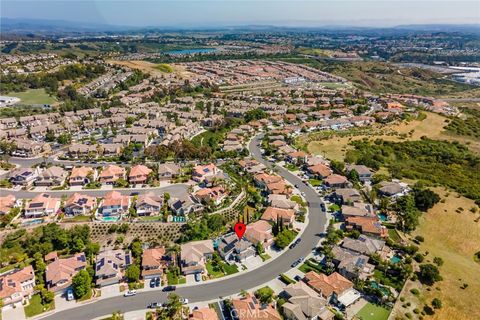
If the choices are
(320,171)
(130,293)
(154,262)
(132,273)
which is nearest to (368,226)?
(320,171)

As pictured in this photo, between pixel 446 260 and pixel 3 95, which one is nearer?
pixel 446 260

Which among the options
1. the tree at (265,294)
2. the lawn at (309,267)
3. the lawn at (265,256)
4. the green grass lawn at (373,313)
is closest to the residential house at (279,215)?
the lawn at (265,256)

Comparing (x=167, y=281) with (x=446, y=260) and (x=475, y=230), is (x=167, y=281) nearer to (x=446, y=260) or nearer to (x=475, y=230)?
(x=446, y=260)

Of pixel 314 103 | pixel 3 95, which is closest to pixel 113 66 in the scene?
pixel 3 95

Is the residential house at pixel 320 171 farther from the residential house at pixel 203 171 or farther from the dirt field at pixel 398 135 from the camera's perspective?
the residential house at pixel 203 171

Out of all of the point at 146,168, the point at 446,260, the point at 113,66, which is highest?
the point at 113,66
